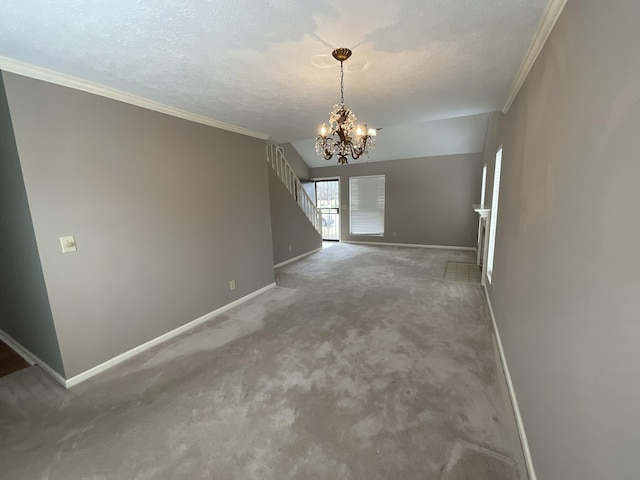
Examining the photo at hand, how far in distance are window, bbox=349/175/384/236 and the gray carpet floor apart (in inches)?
188

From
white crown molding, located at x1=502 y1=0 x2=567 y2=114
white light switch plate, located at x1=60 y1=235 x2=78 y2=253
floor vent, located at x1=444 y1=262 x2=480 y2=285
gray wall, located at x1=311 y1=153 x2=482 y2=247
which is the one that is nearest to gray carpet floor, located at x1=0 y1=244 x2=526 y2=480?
white light switch plate, located at x1=60 y1=235 x2=78 y2=253

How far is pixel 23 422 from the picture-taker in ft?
5.77

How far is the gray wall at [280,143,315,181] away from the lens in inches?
283

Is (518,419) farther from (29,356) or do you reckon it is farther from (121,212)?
(29,356)

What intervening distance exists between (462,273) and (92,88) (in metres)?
5.42

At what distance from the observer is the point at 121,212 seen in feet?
7.65

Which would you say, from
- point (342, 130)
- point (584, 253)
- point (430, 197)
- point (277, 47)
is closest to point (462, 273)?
point (430, 197)

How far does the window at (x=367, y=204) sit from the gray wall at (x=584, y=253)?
5.85 m

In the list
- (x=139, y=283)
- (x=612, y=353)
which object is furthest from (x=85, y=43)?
(x=612, y=353)

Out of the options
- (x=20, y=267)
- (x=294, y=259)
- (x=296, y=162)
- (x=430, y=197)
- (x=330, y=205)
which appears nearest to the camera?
(x=20, y=267)

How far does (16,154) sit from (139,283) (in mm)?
1272

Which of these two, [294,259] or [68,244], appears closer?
[68,244]

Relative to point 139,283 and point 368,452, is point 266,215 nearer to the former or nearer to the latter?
point 139,283

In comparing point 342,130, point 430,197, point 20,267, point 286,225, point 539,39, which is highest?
point 539,39
